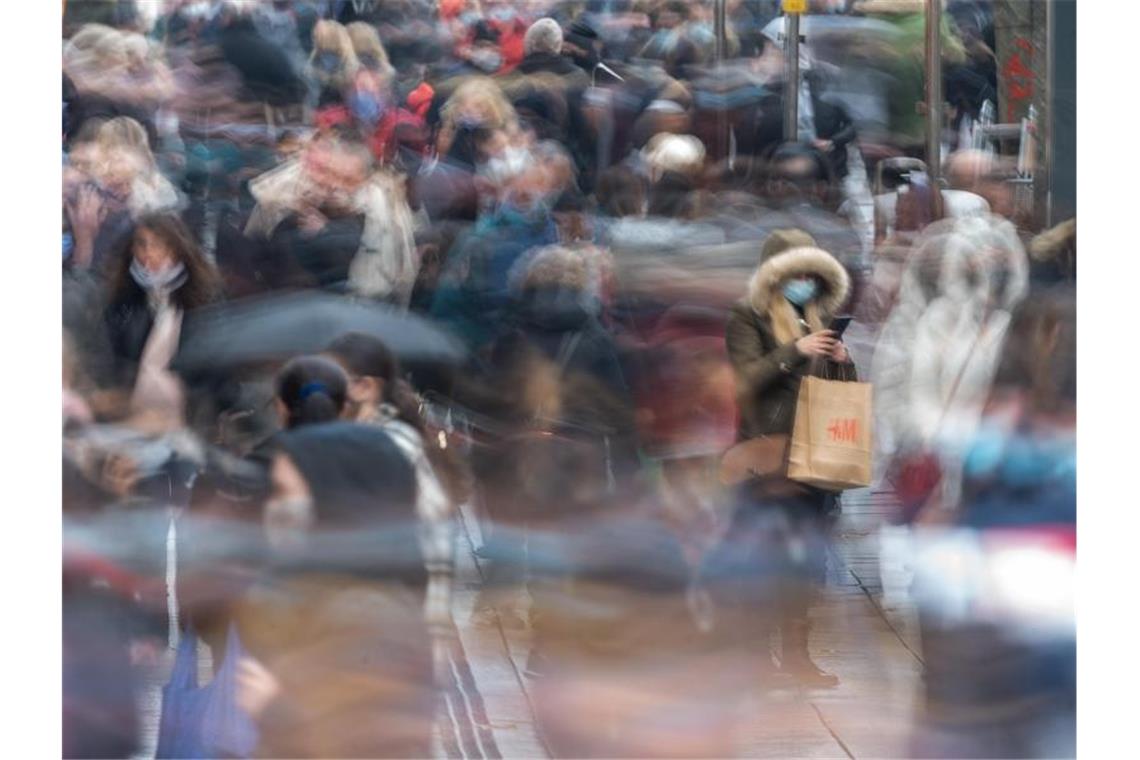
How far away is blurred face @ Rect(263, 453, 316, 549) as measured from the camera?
527 cm

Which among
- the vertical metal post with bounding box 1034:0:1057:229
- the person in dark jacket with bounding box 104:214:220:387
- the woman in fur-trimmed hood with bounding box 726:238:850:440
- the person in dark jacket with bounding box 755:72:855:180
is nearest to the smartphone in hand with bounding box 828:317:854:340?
the woman in fur-trimmed hood with bounding box 726:238:850:440

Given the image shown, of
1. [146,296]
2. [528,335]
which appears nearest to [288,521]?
[146,296]

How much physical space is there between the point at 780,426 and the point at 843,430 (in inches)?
6.5

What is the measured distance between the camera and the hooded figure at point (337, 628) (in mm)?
5309

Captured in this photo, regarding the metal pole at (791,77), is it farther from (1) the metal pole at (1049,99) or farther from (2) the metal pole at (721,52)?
(1) the metal pole at (1049,99)

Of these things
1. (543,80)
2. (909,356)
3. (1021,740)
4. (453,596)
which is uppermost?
(543,80)

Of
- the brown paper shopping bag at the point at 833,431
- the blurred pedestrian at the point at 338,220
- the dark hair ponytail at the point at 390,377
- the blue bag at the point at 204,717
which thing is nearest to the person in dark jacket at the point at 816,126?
the brown paper shopping bag at the point at 833,431

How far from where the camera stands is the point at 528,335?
5.82m

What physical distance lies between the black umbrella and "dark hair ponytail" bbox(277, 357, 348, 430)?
13.1 inches

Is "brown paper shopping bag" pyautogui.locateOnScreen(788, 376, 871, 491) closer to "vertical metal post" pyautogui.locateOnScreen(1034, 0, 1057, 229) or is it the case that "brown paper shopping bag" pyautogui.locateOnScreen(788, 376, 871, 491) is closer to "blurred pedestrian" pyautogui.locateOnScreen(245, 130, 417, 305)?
"vertical metal post" pyautogui.locateOnScreen(1034, 0, 1057, 229)
